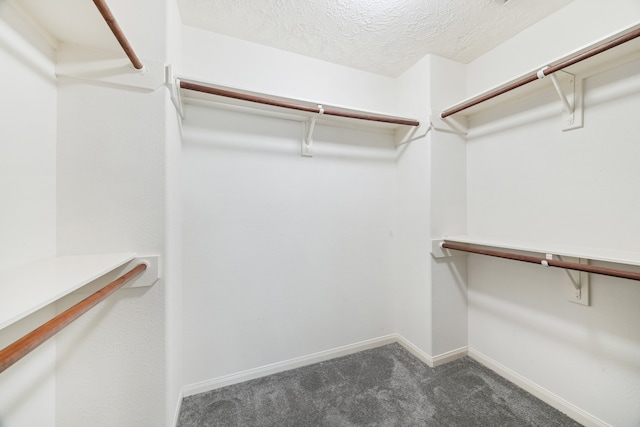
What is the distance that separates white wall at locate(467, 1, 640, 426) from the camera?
4.04 ft

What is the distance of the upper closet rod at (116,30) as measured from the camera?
31.6 inches

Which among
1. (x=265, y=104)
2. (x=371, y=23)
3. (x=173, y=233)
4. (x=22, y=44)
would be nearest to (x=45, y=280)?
(x=173, y=233)

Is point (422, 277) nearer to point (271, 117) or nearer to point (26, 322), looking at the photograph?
point (271, 117)

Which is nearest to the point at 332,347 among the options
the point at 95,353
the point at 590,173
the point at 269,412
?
the point at 269,412

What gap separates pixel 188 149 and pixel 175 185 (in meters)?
0.33

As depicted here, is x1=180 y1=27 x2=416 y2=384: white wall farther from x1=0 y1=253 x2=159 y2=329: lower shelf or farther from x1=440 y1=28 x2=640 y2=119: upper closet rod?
x1=440 y1=28 x2=640 y2=119: upper closet rod

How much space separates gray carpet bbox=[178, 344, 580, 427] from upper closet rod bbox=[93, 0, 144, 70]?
76.8 inches

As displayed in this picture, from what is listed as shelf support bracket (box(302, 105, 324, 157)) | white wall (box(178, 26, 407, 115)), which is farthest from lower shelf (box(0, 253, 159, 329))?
shelf support bracket (box(302, 105, 324, 157))

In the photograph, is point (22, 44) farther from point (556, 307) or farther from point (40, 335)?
point (556, 307)

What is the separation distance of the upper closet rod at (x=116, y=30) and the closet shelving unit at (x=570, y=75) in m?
1.96

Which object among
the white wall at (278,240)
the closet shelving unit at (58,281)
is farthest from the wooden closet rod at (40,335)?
the white wall at (278,240)

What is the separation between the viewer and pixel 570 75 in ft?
4.52

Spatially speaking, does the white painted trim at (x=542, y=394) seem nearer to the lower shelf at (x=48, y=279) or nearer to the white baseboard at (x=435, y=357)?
the white baseboard at (x=435, y=357)

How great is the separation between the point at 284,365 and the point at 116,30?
214 cm
